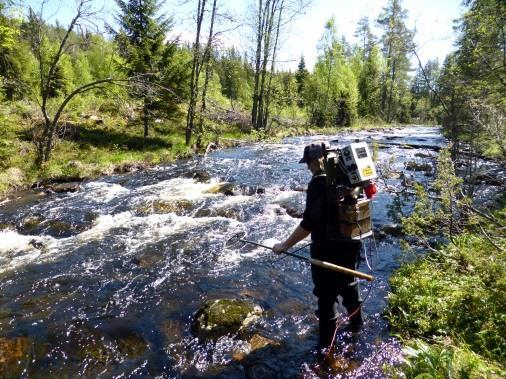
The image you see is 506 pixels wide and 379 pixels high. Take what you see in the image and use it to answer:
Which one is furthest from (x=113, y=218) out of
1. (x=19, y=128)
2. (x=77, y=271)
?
(x=19, y=128)

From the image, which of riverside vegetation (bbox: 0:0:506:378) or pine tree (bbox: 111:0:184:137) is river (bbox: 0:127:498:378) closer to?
riverside vegetation (bbox: 0:0:506:378)

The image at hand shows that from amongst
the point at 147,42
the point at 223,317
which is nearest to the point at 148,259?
the point at 223,317

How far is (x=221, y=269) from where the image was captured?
727cm

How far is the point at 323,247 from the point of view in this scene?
14.6ft

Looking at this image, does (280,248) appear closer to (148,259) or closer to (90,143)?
(148,259)

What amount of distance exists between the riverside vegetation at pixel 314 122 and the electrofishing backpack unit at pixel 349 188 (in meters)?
1.37

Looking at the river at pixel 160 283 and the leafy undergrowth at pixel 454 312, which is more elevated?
the leafy undergrowth at pixel 454 312

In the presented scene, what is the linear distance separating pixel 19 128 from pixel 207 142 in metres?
9.90

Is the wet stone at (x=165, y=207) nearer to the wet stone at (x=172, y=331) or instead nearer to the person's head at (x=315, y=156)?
the wet stone at (x=172, y=331)

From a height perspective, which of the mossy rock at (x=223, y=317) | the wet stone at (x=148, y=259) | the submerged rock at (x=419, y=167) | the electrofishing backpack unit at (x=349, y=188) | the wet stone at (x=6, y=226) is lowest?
the wet stone at (x=6, y=226)

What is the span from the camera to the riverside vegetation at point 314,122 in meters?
4.88

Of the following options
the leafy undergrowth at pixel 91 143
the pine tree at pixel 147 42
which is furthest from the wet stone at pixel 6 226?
the pine tree at pixel 147 42

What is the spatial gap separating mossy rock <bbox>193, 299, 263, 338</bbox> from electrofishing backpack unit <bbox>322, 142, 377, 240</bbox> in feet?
6.47

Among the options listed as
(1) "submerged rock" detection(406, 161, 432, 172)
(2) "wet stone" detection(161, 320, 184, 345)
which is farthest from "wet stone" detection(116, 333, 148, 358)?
(1) "submerged rock" detection(406, 161, 432, 172)
